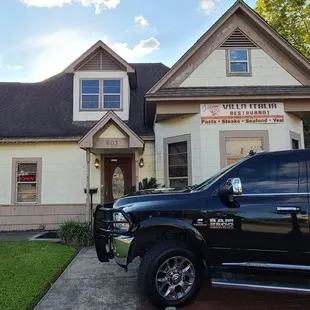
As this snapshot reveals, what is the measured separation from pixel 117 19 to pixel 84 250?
8.01 meters

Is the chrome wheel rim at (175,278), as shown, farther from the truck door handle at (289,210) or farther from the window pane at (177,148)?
the window pane at (177,148)

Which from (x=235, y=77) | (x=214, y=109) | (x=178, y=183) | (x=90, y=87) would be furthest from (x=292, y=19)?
(x=178, y=183)

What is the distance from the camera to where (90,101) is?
1262cm

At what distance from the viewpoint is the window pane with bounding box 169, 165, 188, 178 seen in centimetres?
1007

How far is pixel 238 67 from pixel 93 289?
7.95m

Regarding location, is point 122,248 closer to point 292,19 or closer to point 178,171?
point 178,171

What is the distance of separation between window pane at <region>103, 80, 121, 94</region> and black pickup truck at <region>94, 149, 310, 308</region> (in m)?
8.73

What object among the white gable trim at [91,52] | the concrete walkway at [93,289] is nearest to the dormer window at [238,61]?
the white gable trim at [91,52]

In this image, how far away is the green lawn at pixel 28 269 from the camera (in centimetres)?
470

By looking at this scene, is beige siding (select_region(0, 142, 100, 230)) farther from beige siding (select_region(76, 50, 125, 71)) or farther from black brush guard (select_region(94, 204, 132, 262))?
black brush guard (select_region(94, 204, 132, 262))

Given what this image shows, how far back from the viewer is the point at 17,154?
11898 mm

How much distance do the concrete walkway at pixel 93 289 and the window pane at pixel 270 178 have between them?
7.46ft

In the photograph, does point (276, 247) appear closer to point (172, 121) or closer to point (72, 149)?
point (172, 121)

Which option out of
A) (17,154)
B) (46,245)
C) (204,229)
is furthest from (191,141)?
(17,154)
